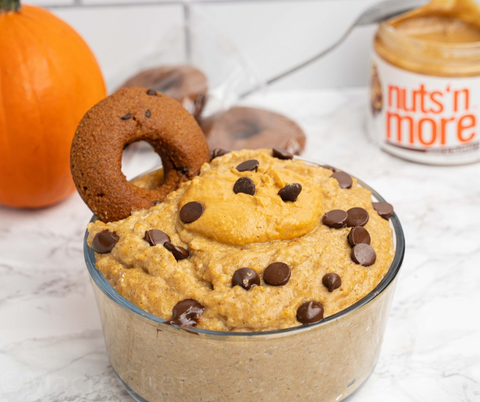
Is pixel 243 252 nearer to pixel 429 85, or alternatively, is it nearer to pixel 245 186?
pixel 245 186

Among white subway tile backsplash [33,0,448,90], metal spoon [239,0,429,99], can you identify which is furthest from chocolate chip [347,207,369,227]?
white subway tile backsplash [33,0,448,90]

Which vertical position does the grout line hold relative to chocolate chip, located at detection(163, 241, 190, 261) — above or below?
above

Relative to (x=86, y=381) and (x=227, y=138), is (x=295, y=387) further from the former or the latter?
(x=227, y=138)

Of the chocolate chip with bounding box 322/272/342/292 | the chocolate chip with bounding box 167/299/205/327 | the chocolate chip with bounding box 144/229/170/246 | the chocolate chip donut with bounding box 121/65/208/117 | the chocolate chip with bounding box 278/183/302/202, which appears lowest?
the chocolate chip donut with bounding box 121/65/208/117

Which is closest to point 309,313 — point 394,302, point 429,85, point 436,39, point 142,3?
point 394,302

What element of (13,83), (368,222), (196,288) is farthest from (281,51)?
(196,288)

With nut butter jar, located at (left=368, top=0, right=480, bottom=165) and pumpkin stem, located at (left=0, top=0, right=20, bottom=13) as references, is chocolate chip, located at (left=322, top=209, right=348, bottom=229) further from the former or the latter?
pumpkin stem, located at (left=0, top=0, right=20, bottom=13)

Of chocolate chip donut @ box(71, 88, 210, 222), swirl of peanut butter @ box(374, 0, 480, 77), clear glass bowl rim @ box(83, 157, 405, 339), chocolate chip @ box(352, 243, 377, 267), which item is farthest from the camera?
swirl of peanut butter @ box(374, 0, 480, 77)

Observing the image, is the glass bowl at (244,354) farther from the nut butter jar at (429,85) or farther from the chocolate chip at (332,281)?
the nut butter jar at (429,85)
